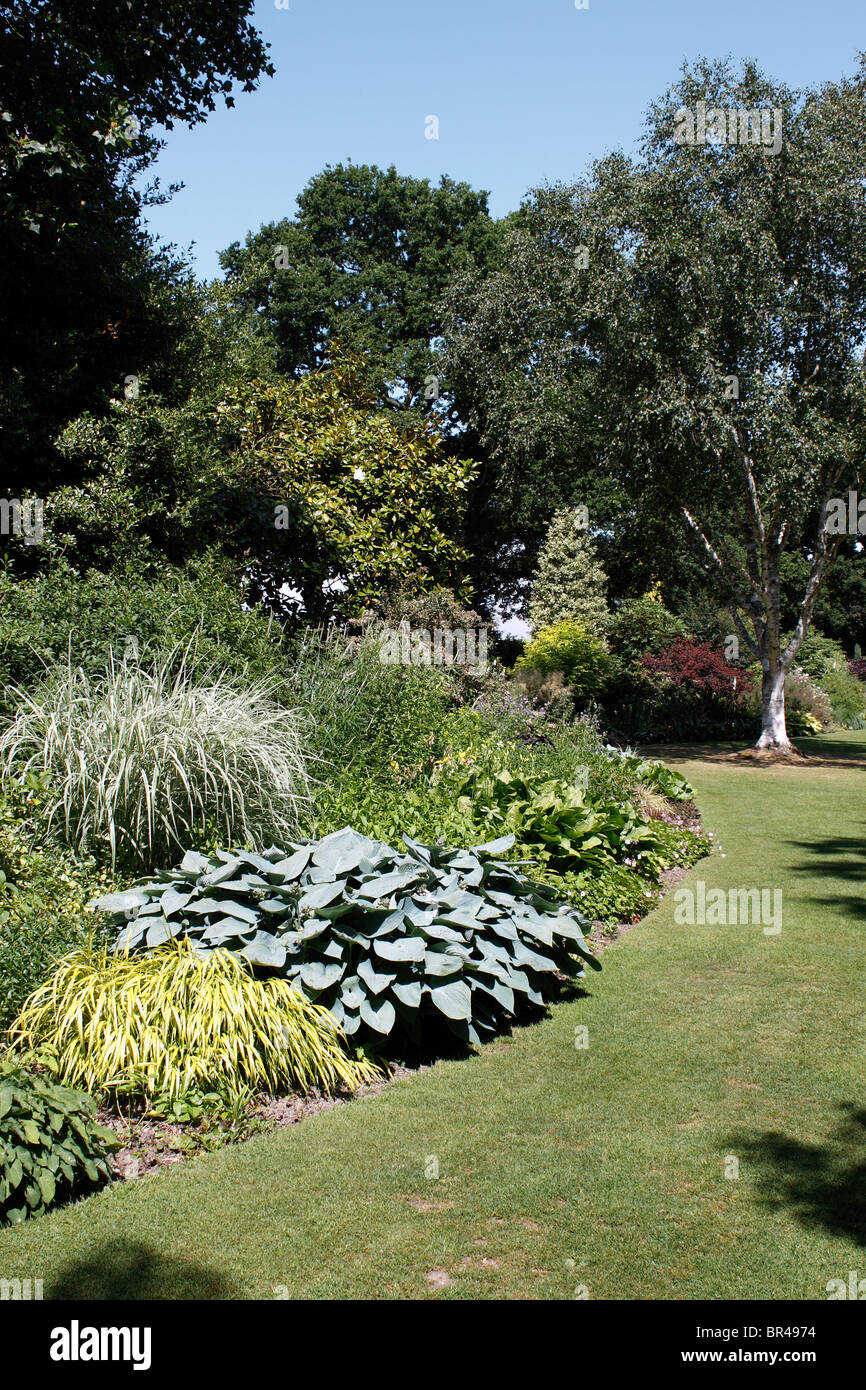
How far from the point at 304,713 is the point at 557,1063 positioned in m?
3.96

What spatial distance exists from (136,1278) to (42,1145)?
2.04 ft

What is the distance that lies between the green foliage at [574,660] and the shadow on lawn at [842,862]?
30.7ft

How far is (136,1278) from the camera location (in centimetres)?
288

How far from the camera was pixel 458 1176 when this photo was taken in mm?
3471

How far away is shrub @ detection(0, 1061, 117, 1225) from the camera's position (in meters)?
3.16

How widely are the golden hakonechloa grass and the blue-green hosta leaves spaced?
157 millimetres

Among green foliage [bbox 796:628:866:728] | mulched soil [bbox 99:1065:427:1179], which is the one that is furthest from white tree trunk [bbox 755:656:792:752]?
mulched soil [bbox 99:1065:427:1179]

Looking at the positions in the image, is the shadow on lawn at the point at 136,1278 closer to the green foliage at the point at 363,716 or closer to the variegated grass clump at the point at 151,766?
the variegated grass clump at the point at 151,766

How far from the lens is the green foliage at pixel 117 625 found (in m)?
6.84

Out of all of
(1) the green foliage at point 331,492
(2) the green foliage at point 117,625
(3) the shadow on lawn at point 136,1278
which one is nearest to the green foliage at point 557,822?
(2) the green foliage at point 117,625

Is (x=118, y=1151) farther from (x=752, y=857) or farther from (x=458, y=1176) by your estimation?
(x=752, y=857)

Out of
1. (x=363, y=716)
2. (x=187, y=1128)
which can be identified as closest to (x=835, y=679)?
(x=363, y=716)

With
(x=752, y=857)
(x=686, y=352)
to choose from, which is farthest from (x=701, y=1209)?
(x=686, y=352)

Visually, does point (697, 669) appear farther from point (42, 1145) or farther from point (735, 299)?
point (42, 1145)
